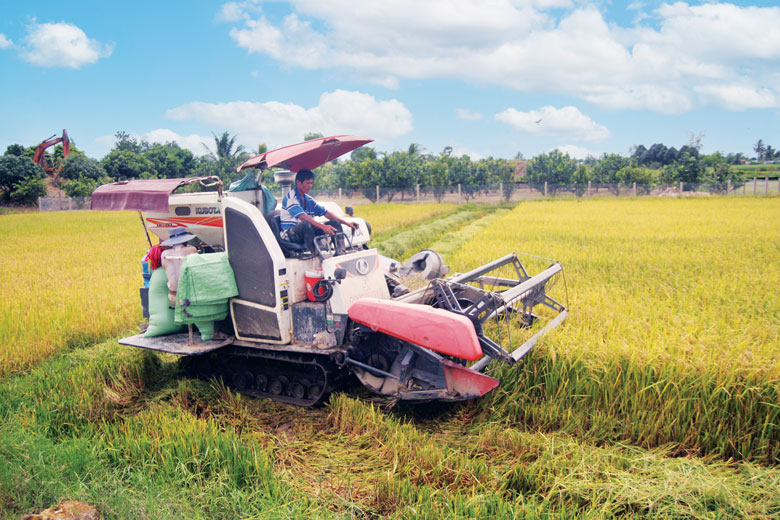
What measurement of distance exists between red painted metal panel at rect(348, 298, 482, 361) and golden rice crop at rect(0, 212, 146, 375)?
4527mm

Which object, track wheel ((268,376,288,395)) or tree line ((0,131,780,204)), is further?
tree line ((0,131,780,204))

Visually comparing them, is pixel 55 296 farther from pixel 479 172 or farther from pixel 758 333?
pixel 479 172

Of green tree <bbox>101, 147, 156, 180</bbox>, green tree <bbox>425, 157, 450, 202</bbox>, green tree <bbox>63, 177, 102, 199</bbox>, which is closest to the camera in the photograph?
green tree <bbox>63, 177, 102, 199</bbox>

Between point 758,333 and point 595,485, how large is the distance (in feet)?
8.98

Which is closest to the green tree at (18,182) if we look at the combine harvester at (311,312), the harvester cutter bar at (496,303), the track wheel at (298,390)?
the combine harvester at (311,312)

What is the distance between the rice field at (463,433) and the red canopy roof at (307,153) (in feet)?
7.57

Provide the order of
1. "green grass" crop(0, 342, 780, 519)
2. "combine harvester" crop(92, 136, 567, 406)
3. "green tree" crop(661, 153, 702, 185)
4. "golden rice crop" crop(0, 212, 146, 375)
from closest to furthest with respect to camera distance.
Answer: "green grass" crop(0, 342, 780, 519) < "combine harvester" crop(92, 136, 567, 406) < "golden rice crop" crop(0, 212, 146, 375) < "green tree" crop(661, 153, 702, 185)

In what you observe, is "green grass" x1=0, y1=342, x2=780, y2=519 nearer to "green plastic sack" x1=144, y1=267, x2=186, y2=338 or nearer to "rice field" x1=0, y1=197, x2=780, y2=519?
"rice field" x1=0, y1=197, x2=780, y2=519

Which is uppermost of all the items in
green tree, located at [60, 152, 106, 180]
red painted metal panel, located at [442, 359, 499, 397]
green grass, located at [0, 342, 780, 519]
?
green tree, located at [60, 152, 106, 180]

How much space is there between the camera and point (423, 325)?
3.94 meters

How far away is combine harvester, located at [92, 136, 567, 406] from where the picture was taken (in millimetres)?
4160

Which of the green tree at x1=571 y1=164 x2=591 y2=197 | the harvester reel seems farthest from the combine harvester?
the green tree at x1=571 y1=164 x2=591 y2=197

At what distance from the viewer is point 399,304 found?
13.6 feet

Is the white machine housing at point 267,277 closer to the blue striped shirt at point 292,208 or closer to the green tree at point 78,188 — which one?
the blue striped shirt at point 292,208
